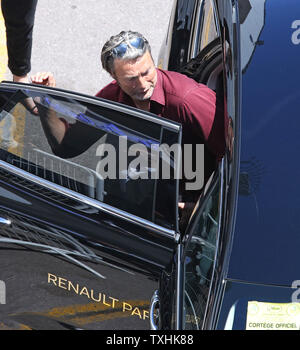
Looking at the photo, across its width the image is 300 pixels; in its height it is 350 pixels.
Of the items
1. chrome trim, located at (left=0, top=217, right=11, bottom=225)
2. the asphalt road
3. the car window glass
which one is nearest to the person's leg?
the asphalt road

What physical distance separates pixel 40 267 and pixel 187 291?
22.8 inches

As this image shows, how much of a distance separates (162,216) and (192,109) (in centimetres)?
49

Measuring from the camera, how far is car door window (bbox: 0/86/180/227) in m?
2.44

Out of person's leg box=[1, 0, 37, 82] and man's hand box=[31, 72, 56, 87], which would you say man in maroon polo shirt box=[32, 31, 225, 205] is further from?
person's leg box=[1, 0, 37, 82]

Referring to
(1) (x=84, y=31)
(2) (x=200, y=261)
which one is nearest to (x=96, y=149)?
(2) (x=200, y=261)

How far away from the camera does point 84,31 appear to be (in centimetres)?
489

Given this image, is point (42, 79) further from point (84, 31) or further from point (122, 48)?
point (84, 31)

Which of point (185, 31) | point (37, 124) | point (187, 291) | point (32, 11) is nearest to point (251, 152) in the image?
point (187, 291)

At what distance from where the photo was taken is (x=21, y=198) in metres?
2.58

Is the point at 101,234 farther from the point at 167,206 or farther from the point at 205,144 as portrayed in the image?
the point at 205,144

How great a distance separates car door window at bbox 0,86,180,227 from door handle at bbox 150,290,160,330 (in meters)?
0.27

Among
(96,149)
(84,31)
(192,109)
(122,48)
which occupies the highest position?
(84,31)

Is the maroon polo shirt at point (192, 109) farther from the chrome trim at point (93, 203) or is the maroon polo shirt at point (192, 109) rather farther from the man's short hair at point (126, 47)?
the chrome trim at point (93, 203)

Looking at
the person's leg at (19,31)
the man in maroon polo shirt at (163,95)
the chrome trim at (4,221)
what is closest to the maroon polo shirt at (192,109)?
the man in maroon polo shirt at (163,95)
